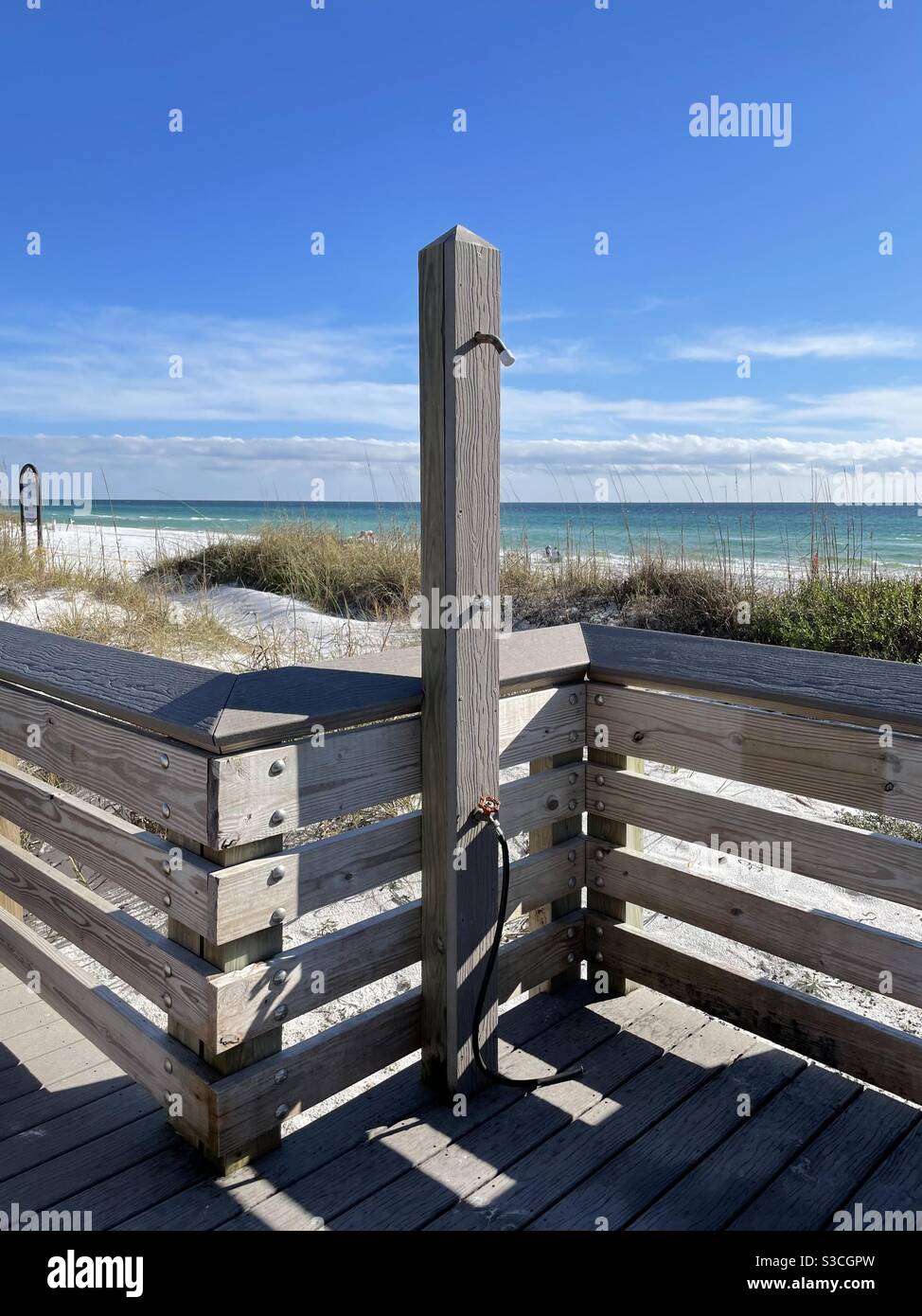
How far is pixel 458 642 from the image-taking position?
1.52 metres

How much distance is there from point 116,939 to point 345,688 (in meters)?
0.71

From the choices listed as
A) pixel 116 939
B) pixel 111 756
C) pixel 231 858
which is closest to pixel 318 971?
pixel 231 858

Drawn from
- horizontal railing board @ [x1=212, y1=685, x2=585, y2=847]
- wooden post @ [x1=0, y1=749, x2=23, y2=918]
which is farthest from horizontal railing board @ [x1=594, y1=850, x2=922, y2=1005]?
wooden post @ [x1=0, y1=749, x2=23, y2=918]

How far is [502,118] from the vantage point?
25.8 ft

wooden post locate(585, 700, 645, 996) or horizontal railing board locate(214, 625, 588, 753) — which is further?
wooden post locate(585, 700, 645, 996)

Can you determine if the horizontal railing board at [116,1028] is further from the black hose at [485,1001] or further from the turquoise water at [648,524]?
the turquoise water at [648,524]

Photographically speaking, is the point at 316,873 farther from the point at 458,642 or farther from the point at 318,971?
the point at 458,642

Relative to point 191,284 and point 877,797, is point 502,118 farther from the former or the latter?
point 191,284

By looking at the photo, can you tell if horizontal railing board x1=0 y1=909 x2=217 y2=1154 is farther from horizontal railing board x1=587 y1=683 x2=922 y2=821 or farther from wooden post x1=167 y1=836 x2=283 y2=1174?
horizontal railing board x1=587 y1=683 x2=922 y2=821

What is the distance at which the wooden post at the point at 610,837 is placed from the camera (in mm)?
2059

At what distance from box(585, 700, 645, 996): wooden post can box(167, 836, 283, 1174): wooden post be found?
0.91 m

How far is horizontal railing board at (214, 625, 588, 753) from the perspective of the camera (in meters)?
1.32

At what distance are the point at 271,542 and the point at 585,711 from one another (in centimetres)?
824
